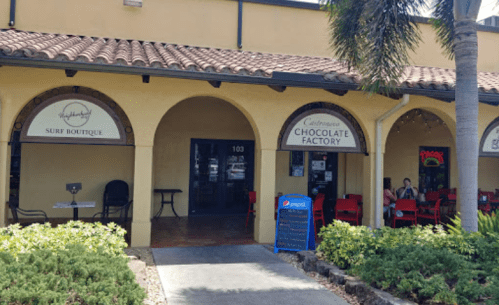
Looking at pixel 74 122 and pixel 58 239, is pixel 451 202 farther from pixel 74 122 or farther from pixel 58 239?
pixel 58 239

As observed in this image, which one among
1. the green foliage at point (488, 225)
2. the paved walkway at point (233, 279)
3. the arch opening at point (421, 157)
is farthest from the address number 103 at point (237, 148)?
the green foliage at point (488, 225)

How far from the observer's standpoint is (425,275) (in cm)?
504

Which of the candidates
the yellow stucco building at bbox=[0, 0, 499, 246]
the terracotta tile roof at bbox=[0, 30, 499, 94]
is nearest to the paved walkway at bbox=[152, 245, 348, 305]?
the yellow stucco building at bbox=[0, 0, 499, 246]

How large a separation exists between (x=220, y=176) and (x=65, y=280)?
876cm

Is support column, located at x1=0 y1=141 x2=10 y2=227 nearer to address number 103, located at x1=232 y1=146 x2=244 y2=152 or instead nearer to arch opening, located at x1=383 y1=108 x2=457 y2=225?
address number 103, located at x1=232 y1=146 x2=244 y2=152

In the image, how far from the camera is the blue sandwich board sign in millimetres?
7629

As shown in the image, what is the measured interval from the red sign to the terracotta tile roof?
12.5 feet

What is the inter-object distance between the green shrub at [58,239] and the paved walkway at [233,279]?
99 cm

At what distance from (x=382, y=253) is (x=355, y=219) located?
3683mm

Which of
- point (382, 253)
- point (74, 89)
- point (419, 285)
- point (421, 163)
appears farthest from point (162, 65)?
point (421, 163)

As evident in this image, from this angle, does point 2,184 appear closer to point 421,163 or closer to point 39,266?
point 39,266

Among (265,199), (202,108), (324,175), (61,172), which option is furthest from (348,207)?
(61,172)

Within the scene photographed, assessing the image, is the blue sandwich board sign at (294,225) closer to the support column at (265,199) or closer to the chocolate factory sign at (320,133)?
the support column at (265,199)

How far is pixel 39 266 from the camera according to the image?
3965mm
